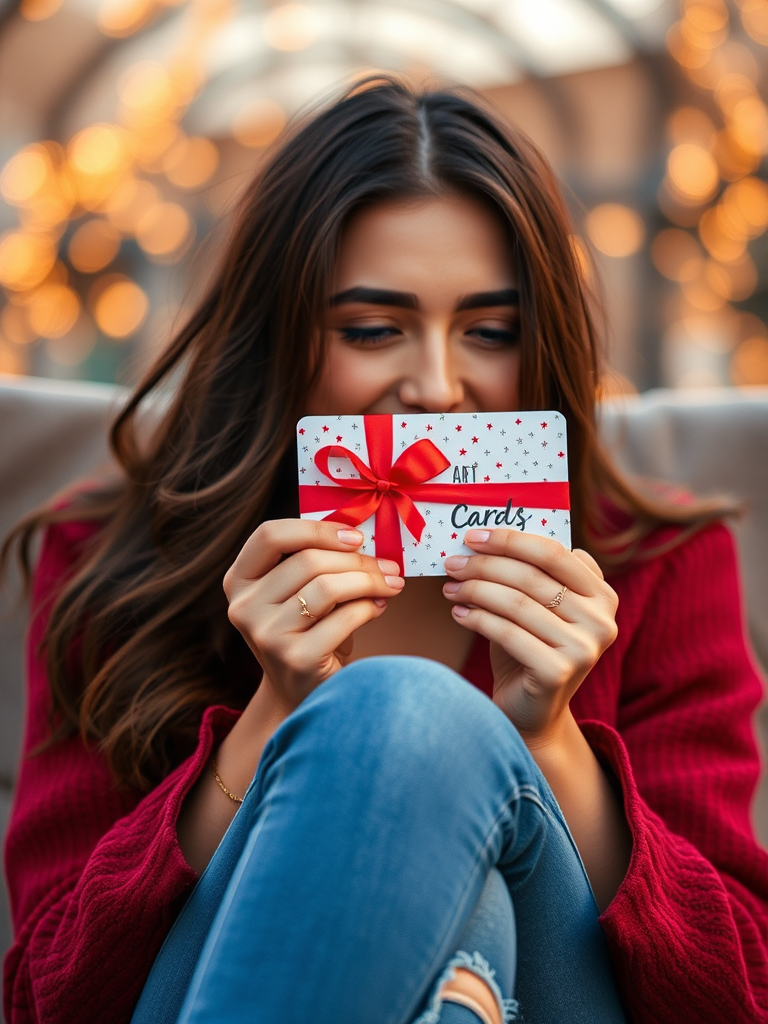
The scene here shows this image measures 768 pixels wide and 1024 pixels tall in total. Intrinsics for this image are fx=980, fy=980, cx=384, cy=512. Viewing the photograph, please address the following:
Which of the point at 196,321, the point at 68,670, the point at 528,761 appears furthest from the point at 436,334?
the point at 68,670

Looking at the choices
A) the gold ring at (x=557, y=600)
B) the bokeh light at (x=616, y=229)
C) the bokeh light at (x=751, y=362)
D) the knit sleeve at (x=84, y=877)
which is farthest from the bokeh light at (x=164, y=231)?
the gold ring at (x=557, y=600)

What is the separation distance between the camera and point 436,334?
1240 mm

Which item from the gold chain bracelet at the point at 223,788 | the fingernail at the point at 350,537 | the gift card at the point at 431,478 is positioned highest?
the gift card at the point at 431,478

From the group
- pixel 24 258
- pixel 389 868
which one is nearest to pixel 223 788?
pixel 389 868

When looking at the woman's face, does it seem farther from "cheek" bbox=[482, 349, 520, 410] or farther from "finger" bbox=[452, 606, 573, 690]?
"finger" bbox=[452, 606, 573, 690]

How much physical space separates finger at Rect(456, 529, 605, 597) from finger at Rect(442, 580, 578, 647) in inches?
1.5

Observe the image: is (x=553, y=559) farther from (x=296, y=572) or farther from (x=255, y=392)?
(x=255, y=392)

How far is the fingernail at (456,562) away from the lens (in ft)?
3.63

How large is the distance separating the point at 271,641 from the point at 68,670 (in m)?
0.51

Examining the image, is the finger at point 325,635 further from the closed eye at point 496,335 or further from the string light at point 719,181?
the string light at point 719,181

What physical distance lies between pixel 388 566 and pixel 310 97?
2.36 m

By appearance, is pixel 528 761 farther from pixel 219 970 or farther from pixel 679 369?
pixel 679 369

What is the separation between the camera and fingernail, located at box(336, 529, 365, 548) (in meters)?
1.10

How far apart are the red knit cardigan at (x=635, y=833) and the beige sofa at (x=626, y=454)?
18 centimetres
